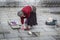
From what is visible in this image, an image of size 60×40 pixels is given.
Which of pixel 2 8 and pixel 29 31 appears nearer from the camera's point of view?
pixel 29 31

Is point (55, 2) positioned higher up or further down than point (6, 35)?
higher up

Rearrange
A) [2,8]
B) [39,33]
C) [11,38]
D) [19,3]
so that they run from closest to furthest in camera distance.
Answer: [11,38] → [39,33] → [2,8] → [19,3]

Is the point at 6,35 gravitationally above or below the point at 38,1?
below

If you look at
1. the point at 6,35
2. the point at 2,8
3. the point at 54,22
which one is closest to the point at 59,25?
the point at 54,22

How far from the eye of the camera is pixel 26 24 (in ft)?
33.2

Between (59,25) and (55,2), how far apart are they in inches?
308

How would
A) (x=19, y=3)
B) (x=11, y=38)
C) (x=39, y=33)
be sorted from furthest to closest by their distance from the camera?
(x=19, y=3) → (x=39, y=33) → (x=11, y=38)

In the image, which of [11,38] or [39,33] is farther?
[39,33]

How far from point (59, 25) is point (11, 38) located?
11.3 feet

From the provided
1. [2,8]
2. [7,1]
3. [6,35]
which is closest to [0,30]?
[6,35]

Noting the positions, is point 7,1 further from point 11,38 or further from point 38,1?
point 11,38

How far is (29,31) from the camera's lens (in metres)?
10.1

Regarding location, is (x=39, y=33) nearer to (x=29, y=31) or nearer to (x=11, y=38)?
(x=29, y=31)

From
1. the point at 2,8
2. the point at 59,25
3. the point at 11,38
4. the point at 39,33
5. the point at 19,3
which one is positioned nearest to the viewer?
the point at 11,38
